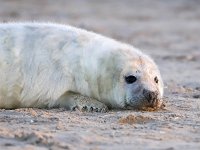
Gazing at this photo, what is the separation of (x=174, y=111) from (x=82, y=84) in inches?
33.0

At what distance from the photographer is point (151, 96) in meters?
6.66

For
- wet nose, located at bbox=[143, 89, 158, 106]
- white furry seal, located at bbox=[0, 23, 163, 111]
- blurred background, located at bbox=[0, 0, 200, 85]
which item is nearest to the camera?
wet nose, located at bbox=[143, 89, 158, 106]

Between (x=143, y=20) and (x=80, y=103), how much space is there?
36.8ft

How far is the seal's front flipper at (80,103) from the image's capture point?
266 inches

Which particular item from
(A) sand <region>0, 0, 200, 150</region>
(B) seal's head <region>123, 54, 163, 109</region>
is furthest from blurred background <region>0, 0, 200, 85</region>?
(B) seal's head <region>123, 54, 163, 109</region>

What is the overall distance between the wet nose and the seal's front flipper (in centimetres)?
38

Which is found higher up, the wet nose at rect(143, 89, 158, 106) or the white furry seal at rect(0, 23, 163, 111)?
Result: the white furry seal at rect(0, 23, 163, 111)

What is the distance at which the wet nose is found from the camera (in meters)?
6.66

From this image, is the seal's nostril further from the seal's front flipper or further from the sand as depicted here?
the seal's front flipper

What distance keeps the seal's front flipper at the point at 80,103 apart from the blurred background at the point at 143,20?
224 cm

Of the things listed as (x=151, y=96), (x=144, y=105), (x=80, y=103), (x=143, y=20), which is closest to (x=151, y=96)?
(x=151, y=96)

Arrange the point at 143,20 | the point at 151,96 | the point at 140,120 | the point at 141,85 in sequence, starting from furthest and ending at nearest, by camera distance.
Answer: the point at 143,20, the point at 141,85, the point at 151,96, the point at 140,120

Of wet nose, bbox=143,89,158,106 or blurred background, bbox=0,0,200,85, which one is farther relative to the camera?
blurred background, bbox=0,0,200,85

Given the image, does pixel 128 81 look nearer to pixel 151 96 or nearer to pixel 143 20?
pixel 151 96
